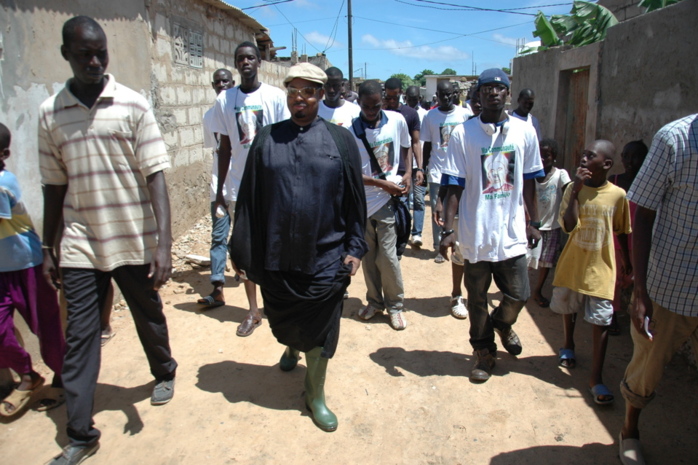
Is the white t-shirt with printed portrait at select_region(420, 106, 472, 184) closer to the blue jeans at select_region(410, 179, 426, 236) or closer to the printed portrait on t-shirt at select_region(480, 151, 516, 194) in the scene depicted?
the blue jeans at select_region(410, 179, 426, 236)

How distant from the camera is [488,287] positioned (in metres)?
3.63

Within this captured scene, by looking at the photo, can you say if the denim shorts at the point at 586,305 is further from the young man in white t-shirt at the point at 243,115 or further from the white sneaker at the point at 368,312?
the young man in white t-shirt at the point at 243,115

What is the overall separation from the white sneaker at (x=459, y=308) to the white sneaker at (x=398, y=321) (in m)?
0.51

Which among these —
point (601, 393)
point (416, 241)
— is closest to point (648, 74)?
point (601, 393)

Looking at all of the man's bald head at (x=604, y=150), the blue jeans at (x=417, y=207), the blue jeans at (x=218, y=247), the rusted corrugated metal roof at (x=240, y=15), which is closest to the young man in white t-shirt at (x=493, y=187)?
the man's bald head at (x=604, y=150)

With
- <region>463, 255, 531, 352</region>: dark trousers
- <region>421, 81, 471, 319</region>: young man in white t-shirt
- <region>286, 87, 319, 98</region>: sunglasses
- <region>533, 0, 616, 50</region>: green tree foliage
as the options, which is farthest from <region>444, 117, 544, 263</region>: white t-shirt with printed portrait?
<region>533, 0, 616, 50</region>: green tree foliage

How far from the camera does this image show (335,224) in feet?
9.92

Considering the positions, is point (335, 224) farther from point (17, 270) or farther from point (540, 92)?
point (540, 92)

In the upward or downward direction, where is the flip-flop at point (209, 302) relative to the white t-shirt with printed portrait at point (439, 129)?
downward

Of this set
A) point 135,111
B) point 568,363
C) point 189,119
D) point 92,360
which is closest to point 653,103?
point 568,363

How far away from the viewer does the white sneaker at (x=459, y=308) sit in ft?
15.6

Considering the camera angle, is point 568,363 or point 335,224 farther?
point 568,363

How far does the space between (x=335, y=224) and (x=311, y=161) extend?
40 cm

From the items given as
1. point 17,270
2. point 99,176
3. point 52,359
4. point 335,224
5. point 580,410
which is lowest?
point 580,410
